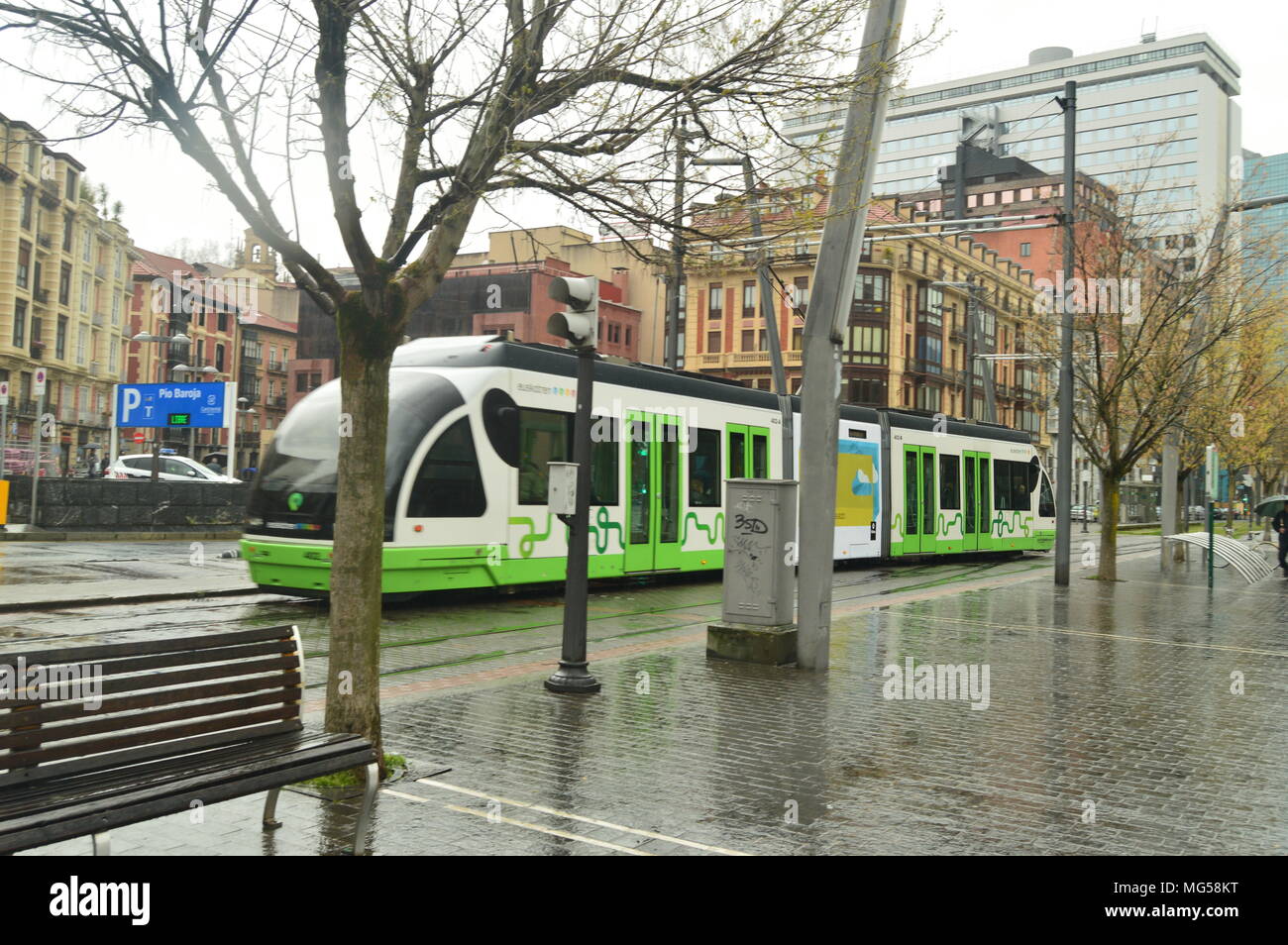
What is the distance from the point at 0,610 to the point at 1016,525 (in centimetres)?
2369

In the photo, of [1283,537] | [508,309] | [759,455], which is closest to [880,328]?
[508,309]

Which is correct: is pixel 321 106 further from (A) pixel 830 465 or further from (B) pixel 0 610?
(B) pixel 0 610

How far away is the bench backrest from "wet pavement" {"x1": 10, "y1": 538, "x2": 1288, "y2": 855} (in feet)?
1.67

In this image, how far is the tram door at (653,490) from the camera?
55.1ft

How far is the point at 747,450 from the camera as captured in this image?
19312mm

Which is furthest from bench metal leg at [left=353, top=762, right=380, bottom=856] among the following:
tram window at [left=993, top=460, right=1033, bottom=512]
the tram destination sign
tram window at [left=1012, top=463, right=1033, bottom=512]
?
tram window at [left=1012, top=463, right=1033, bottom=512]

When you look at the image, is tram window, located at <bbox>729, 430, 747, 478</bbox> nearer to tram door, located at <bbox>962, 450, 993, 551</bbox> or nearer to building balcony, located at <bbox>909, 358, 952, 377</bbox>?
tram door, located at <bbox>962, 450, 993, 551</bbox>

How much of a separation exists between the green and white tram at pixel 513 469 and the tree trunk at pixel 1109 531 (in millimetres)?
4568

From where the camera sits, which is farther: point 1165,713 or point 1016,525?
point 1016,525

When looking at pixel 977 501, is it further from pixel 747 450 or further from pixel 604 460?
pixel 604 460

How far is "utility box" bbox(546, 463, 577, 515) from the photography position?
888 centimetres
